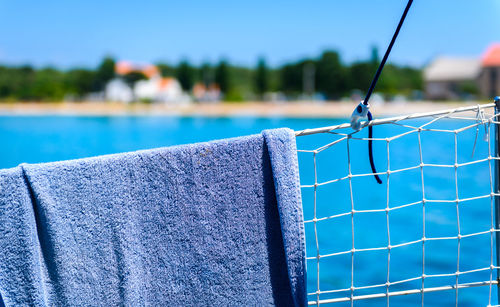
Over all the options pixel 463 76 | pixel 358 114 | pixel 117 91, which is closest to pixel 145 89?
pixel 117 91

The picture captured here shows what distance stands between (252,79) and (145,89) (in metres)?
12.9

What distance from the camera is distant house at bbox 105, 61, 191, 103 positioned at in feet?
180

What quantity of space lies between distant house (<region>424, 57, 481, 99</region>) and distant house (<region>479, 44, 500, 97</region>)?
140cm

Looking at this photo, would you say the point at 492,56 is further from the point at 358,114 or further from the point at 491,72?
the point at 358,114

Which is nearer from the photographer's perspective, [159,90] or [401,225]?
[401,225]

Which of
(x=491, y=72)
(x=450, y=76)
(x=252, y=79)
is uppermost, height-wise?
(x=252, y=79)

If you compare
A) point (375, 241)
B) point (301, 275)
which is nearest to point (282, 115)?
point (375, 241)

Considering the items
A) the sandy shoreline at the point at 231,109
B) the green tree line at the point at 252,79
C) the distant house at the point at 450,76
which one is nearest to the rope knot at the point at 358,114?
the sandy shoreline at the point at 231,109

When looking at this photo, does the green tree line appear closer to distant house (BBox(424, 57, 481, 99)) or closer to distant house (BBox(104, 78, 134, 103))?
distant house (BBox(104, 78, 134, 103))

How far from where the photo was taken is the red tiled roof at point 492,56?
141 feet

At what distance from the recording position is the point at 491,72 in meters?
43.0

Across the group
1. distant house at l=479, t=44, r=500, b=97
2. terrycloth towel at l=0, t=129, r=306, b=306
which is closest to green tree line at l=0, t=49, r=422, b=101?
distant house at l=479, t=44, r=500, b=97

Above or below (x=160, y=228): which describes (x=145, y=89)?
above

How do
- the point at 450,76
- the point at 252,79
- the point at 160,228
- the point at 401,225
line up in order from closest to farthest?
the point at 160,228 → the point at 401,225 → the point at 450,76 → the point at 252,79
